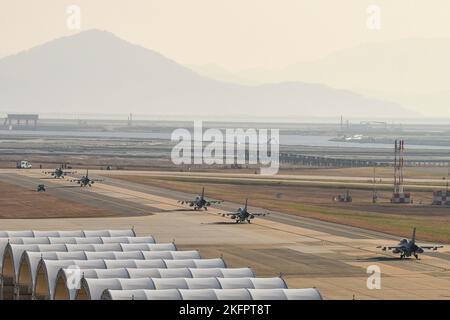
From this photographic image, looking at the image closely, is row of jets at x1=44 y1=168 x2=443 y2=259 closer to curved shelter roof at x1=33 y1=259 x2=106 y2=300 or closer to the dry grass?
the dry grass

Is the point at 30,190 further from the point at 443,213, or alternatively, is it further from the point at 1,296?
the point at 1,296

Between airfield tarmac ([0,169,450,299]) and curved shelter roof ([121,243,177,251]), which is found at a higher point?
curved shelter roof ([121,243,177,251])

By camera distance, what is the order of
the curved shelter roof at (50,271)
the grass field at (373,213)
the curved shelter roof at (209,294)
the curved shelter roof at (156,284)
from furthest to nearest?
the grass field at (373,213) < the curved shelter roof at (50,271) < the curved shelter roof at (156,284) < the curved shelter roof at (209,294)

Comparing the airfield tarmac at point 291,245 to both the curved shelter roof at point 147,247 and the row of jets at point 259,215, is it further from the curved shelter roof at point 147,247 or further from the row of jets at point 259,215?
the curved shelter roof at point 147,247

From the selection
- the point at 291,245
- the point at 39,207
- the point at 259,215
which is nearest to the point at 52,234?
the point at 291,245

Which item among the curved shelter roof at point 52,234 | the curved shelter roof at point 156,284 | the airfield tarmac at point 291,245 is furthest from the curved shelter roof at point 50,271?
the airfield tarmac at point 291,245

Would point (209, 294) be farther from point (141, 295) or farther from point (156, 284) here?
point (156, 284)

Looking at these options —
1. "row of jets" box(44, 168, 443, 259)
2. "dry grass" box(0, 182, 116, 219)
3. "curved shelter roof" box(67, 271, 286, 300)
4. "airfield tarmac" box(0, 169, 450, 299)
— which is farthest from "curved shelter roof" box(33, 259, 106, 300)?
"dry grass" box(0, 182, 116, 219)
